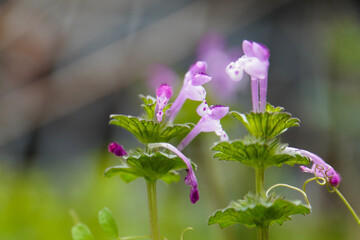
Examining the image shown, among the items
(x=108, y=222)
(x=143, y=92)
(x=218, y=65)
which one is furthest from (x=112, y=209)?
(x=108, y=222)

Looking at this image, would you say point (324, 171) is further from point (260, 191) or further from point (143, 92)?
point (143, 92)

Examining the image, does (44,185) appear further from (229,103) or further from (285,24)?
(285,24)

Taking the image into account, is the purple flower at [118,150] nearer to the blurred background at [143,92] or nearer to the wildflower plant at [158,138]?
the wildflower plant at [158,138]

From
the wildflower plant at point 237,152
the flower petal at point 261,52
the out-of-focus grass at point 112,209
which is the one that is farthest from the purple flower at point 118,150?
the out-of-focus grass at point 112,209

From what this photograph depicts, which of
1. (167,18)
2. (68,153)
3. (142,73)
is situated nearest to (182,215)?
(142,73)

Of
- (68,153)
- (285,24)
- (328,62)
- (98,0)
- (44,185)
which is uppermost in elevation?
(98,0)

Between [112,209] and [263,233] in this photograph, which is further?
[112,209]
